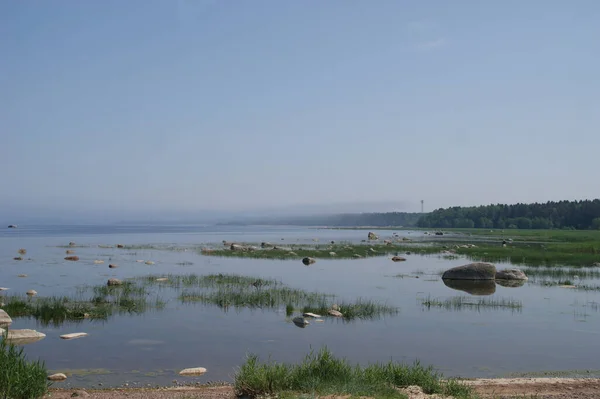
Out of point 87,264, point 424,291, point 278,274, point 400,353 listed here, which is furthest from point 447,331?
point 87,264

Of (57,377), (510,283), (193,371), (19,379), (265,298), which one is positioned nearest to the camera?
(19,379)

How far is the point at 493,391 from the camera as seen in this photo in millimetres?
13172

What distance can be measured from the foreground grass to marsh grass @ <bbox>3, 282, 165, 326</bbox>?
1365 centimetres

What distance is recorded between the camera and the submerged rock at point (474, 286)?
111 ft

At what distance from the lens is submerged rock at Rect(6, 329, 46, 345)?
727 inches

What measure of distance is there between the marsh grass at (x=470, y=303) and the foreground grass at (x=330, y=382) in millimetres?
15230

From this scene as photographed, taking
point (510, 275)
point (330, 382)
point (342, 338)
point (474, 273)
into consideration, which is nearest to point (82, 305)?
point (342, 338)

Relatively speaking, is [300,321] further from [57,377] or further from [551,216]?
[551,216]

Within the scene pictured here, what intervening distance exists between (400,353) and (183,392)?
320 inches

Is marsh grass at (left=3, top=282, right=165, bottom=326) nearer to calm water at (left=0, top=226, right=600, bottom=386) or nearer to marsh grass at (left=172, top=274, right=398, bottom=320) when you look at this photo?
calm water at (left=0, top=226, right=600, bottom=386)

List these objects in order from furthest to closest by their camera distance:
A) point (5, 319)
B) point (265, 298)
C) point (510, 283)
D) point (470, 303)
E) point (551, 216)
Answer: point (551, 216) < point (510, 283) < point (470, 303) < point (265, 298) < point (5, 319)

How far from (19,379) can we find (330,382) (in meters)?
6.34

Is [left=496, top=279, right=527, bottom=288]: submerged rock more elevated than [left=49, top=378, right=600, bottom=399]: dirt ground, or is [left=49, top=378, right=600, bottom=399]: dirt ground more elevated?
[left=49, top=378, right=600, bottom=399]: dirt ground

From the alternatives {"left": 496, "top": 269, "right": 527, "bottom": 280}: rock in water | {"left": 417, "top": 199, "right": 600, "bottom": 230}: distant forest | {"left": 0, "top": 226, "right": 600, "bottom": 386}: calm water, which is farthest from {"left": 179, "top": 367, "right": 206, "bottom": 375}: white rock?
{"left": 417, "top": 199, "right": 600, "bottom": 230}: distant forest
